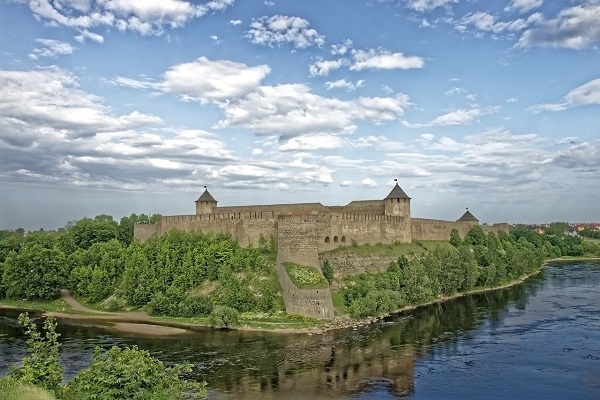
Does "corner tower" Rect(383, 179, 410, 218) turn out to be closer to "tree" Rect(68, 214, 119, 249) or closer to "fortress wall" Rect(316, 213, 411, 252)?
"fortress wall" Rect(316, 213, 411, 252)

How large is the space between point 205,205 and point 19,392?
87.9 ft

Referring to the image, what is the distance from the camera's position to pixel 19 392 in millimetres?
11547

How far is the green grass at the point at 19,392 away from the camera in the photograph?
11203mm

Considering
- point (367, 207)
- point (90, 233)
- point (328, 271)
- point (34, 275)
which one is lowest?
point (34, 275)

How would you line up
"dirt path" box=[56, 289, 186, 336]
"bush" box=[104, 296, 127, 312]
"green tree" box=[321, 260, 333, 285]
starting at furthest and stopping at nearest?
1. "bush" box=[104, 296, 127, 312]
2. "green tree" box=[321, 260, 333, 285]
3. "dirt path" box=[56, 289, 186, 336]

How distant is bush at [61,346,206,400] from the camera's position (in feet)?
37.4

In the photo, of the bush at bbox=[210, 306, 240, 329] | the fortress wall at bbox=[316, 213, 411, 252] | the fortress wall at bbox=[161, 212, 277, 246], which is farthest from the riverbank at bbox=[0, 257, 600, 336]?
the fortress wall at bbox=[161, 212, 277, 246]

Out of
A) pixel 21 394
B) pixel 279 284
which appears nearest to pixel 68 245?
pixel 279 284

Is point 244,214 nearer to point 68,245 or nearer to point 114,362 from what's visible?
point 68,245

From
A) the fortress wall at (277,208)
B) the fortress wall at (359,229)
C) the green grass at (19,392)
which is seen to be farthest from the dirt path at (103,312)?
the green grass at (19,392)

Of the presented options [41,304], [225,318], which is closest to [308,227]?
[225,318]

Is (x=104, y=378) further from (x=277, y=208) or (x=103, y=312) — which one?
(x=277, y=208)

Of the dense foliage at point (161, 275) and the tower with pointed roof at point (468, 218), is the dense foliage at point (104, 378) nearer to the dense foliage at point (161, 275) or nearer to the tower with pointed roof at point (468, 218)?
the dense foliage at point (161, 275)

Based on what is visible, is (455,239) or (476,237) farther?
(476,237)
